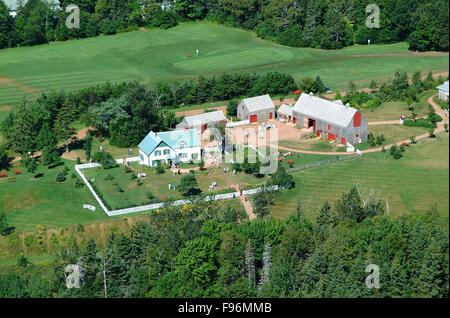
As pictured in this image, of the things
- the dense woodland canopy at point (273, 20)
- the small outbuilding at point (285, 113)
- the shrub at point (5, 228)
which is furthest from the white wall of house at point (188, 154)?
the dense woodland canopy at point (273, 20)

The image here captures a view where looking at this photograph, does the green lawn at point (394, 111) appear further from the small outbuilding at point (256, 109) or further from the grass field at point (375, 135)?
the small outbuilding at point (256, 109)

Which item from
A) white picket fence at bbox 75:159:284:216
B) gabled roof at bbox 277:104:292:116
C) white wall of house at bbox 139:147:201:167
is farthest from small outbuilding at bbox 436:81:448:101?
white wall of house at bbox 139:147:201:167

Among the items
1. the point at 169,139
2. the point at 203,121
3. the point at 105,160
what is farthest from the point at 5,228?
the point at 203,121

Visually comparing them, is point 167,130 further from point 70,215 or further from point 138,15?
point 138,15

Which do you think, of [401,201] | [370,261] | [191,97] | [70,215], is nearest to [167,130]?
[191,97]

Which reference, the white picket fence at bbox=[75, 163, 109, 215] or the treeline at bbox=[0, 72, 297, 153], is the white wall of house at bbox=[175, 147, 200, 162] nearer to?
the treeline at bbox=[0, 72, 297, 153]
